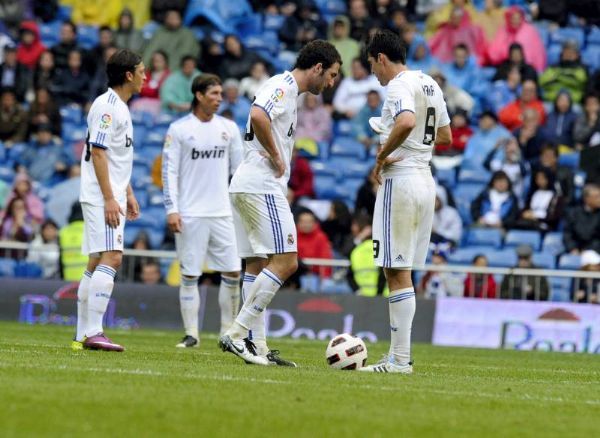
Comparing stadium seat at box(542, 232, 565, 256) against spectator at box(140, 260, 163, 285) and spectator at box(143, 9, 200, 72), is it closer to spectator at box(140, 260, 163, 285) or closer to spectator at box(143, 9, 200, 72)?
spectator at box(140, 260, 163, 285)

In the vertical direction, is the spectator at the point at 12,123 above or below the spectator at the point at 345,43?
below

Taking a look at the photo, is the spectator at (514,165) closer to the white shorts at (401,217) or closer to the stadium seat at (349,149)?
the stadium seat at (349,149)

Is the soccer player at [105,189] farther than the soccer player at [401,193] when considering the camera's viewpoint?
Yes

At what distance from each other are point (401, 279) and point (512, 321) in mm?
8552

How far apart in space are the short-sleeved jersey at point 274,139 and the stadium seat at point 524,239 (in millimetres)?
10672

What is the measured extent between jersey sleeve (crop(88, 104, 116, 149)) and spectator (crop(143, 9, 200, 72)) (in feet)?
45.3

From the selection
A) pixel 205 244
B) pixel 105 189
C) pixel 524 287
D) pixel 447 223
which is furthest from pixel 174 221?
pixel 447 223

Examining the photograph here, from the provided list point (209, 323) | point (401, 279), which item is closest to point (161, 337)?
point (209, 323)

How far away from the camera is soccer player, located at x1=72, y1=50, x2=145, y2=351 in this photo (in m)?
12.2

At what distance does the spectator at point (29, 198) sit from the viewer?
74.2ft

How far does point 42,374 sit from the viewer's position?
9117mm

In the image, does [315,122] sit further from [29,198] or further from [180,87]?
[29,198]

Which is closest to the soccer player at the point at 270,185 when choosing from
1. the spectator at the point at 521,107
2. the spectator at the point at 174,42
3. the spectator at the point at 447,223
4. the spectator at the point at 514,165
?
the spectator at the point at 447,223

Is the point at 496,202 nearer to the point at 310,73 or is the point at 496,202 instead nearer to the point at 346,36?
the point at 346,36
